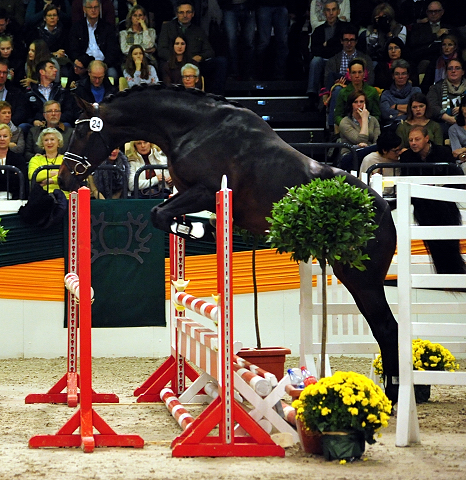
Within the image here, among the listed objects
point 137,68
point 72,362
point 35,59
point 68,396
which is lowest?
point 68,396

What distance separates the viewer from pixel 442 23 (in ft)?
39.7

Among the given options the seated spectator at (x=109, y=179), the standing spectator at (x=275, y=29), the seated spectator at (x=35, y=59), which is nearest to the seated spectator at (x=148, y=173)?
the seated spectator at (x=109, y=179)

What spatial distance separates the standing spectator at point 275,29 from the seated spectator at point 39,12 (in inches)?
99.3

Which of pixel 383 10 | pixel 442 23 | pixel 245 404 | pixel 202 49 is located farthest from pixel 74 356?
pixel 442 23

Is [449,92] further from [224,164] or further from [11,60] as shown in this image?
[224,164]

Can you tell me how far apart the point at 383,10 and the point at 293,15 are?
1.65m

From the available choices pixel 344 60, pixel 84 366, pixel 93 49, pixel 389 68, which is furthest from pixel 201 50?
pixel 84 366

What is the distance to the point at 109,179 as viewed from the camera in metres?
8.41

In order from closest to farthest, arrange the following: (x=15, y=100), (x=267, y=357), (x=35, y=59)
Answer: (x=267, y=357)
(x=15, y=100)
(x=35, y=59)

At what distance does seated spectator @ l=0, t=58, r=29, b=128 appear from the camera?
31.7ft

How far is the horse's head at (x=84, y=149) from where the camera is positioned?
18.2 ft

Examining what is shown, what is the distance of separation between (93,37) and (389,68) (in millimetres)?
3750

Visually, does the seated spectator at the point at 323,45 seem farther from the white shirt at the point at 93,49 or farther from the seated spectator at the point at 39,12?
the seated spectator at the point at 39,12

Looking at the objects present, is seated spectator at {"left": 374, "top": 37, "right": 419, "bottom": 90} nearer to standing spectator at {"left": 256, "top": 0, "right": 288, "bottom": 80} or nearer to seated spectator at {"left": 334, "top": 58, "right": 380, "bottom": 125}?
seated spectator at {"left": 334, "top": 58, "right": 380, "bottom": 125}
